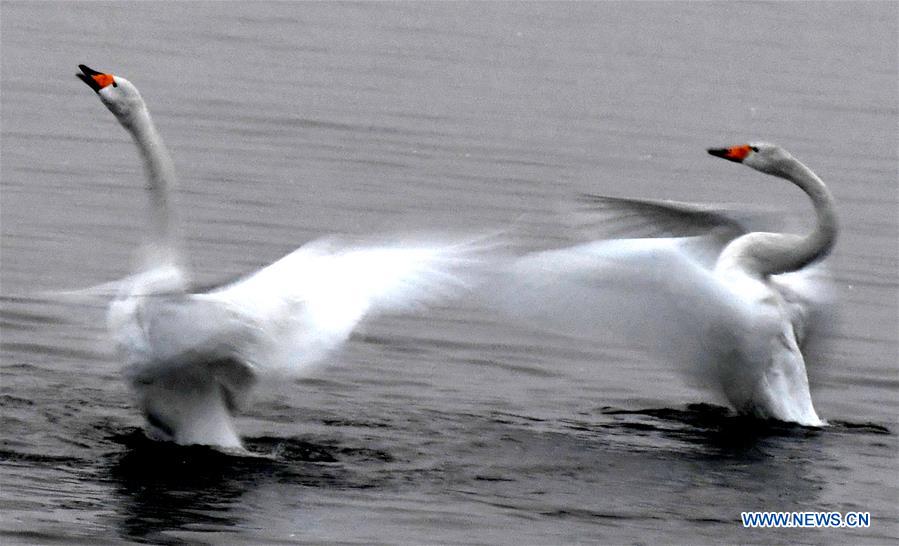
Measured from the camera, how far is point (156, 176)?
9.32 m

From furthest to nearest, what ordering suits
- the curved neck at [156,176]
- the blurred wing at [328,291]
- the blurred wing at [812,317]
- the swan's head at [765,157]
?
the swan's head at [765,157] < the blurred wing at [812,317] < the curved neck at [156,176] < the blurred wing at [328,291]

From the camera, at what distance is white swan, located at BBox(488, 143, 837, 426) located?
400 inches

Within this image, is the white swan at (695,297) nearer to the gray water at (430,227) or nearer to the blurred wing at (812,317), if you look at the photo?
the blurred wing at (812,317)

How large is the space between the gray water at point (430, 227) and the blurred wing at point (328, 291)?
45 cm

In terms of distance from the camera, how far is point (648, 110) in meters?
21.1

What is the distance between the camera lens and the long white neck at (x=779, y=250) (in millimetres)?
10758

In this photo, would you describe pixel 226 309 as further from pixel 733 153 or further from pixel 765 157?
pixel 765 157

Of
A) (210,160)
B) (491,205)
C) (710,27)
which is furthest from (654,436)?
(710,27)

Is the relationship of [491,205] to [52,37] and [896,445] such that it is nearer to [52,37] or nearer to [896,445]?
[896,445]

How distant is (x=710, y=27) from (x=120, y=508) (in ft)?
71.9

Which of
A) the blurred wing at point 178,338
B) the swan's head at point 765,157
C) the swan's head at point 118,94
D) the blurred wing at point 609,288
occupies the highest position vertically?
the swan's head at point 118,94

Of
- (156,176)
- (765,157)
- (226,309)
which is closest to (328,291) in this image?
(226,309)

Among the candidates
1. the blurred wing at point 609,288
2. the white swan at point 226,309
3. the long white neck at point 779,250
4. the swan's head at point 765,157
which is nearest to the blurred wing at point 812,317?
the long white neck at point 779,250

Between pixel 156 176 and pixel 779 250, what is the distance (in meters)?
3.52
